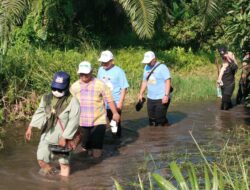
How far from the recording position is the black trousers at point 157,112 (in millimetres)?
10352

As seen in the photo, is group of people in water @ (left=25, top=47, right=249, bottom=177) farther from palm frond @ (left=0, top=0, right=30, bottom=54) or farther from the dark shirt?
A: palm frond @ (left=0, top=0, right=30, bottom=54)

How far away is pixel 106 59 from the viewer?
878cm

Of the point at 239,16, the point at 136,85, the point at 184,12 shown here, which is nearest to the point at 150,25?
the point at 136,85

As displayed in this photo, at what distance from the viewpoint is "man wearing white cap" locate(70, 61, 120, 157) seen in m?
7.86

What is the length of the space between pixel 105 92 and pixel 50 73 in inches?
159

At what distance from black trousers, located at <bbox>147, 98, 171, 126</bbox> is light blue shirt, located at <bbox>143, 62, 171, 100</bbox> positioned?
0.10 metres

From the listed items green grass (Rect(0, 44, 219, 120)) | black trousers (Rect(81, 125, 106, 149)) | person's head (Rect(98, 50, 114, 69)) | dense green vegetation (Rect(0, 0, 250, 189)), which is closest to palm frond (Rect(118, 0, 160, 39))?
dense green vegetation (Rect(0, 0, 250, 189))

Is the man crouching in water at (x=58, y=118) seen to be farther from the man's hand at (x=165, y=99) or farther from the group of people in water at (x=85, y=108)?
the man's hand at (x=165, y=99)

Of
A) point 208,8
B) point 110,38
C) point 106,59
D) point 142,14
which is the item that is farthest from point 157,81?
point 110,38

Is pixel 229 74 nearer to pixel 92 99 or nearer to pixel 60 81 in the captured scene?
pixel 92 99

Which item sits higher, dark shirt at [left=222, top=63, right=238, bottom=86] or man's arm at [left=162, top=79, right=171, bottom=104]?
dark shirt at [left=222, top=63, right=238, bottom=86]

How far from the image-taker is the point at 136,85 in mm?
13734

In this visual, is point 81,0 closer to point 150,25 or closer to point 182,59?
point 182,59

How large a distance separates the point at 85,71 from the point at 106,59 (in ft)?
3.86
